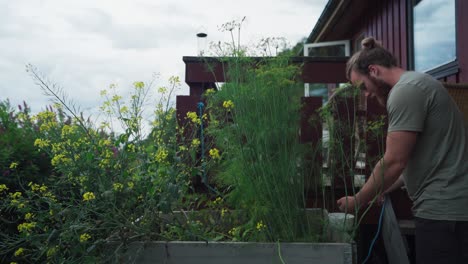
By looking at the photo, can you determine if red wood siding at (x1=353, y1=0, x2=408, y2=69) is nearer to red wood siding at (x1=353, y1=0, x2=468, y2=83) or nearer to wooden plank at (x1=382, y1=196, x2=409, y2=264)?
red wood siding at (x1=353, y1=0, x2=468, y2=83)

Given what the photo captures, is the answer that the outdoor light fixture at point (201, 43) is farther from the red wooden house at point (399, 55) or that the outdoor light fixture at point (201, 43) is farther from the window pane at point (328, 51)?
the window pane at point (328, 51)

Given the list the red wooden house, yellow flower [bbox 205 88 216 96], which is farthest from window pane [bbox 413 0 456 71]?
yellow flower [bbox 205 88 216 96]

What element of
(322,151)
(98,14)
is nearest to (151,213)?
(322,151)

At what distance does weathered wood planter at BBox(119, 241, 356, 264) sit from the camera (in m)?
1.66

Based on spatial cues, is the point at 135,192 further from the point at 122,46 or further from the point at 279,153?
the point at 122,46

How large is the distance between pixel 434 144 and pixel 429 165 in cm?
9

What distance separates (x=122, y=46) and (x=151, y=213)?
183 cm

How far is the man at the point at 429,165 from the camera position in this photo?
182cm

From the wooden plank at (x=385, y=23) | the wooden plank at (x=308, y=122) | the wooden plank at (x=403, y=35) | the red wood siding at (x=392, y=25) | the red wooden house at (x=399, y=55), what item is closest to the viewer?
the wooden plank at (x=308, y=122)

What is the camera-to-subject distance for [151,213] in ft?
6.11

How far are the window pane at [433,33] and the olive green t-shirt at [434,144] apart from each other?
221 cm

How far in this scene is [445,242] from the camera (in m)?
1.81

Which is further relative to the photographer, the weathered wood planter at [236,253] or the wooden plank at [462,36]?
the wooden plank at [462,36]

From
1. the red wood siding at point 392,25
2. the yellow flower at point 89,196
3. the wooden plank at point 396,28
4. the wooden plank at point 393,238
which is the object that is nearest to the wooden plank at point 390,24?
the red wood siding at point 392,25
